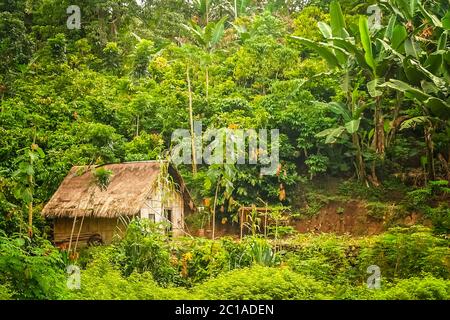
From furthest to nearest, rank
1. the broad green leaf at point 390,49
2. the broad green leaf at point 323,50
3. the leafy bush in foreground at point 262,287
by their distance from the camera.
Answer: the broad green leaf at point 323,50 → the broad green leaf at point 390,49 → the leafy bush in foreground at point 262,287

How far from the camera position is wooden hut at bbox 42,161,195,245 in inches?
272

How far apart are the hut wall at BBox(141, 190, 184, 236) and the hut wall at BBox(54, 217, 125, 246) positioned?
473mm

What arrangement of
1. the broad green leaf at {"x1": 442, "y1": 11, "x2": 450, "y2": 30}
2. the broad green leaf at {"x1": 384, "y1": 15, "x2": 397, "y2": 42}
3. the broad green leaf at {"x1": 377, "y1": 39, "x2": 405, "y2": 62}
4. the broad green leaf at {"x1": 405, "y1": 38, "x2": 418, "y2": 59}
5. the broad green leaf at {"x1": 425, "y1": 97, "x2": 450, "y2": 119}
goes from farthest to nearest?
the broad green leaf at {"x1": 384, "y1": 15, "x2": 397, "y2": 42}, the broad green leaf at {"x1": 405, "y1": 38, "x2": 418, "y2": 59}, the broad green leaf at {"x1": 377, "y1": 39, "x2": 405, "y2": 62}, the broad green leaf at {"x1": 442, "y1": 11, "x2": 450, "y2": 30}, the broad green leaf at {"x1": 425, "y1": 97, "x2": 450, "y2": 119}

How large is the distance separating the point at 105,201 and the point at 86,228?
60 centimetres

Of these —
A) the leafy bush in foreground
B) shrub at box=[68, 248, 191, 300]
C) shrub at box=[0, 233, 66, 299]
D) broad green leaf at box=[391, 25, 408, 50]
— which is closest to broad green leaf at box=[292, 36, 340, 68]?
broad green leaf at box=[391, 25, 408, 50]

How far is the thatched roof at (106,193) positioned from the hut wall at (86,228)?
0.22 metres

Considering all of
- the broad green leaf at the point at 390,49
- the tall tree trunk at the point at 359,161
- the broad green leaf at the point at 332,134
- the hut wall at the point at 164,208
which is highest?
the broad green leaf at the point at 390,49

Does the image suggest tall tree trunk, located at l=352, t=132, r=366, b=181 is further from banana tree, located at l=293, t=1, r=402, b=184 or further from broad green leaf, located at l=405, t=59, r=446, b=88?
broad green leaf, located at l=405, t=59, r=446, b=88

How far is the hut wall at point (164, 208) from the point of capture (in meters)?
7.20

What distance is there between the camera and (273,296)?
4.54 metres

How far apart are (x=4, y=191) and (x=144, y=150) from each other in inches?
103

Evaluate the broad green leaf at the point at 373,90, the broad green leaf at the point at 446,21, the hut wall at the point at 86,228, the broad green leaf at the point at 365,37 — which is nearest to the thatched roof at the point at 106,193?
the hut wall at the point at 86,228

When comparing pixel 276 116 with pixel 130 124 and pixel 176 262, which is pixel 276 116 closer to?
pixel 130 124

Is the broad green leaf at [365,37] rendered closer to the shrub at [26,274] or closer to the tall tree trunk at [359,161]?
the tall tree trunk at [359,161]
